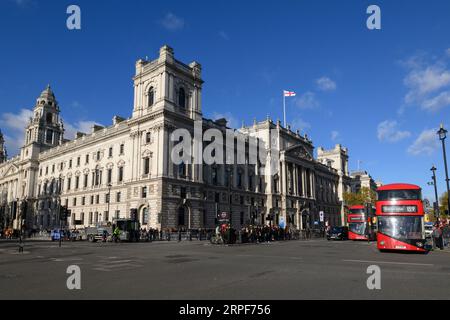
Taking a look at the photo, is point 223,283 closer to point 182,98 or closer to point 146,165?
point 146,165

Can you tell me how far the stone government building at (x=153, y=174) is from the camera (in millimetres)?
49031

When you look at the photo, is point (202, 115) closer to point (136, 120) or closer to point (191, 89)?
point (191, 89)

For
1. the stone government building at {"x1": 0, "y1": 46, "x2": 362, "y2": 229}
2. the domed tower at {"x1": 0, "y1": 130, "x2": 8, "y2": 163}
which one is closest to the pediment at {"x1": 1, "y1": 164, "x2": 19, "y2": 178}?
the stone government building at {"x1": 0, "y1": 46, "x2": 362, "y2": 229}

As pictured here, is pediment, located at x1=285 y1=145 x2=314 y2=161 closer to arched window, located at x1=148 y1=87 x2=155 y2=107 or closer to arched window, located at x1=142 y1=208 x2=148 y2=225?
arched window, located at x1=148 y1=87 x2=155 y2=107

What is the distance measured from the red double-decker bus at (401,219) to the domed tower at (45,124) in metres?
79.5

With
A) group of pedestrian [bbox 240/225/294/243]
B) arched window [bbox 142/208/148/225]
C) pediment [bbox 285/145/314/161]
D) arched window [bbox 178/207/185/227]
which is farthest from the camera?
pediment [bbox 285/145/314/161]

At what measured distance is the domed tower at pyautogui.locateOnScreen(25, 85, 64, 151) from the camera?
272ft

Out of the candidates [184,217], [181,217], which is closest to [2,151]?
[184,217]

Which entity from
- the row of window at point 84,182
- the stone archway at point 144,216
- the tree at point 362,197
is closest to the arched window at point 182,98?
the row of window at point 84,182

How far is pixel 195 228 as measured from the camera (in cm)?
5075

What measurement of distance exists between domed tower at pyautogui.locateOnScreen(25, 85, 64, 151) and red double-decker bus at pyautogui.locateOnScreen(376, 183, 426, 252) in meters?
79.5

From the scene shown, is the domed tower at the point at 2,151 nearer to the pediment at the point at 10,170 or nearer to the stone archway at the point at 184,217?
the pediment at the point at 10,170

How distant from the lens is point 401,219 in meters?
22.2

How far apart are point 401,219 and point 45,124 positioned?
81.5 metres
